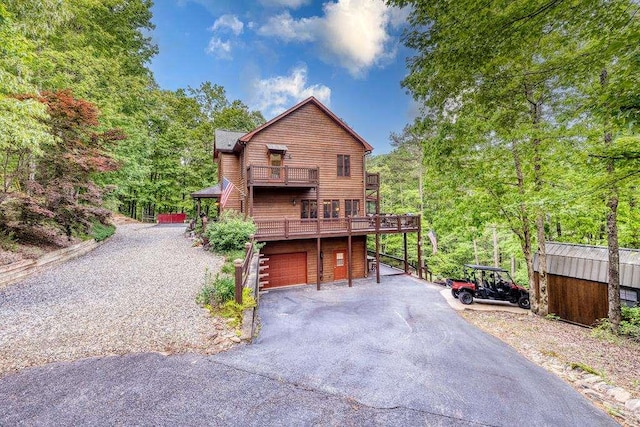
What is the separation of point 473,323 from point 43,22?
17.5m

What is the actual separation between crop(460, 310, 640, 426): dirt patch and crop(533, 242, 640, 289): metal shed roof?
2969 millimetres

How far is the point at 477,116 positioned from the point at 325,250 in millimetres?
9982

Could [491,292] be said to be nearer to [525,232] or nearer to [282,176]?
[525,232]

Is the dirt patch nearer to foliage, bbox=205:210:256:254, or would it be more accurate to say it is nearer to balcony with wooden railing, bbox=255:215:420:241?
balcony with wooden railing, bbox=255:215:420:241

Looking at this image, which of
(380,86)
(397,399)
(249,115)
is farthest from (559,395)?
(249,115)

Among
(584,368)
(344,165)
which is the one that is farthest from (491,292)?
(344,165)

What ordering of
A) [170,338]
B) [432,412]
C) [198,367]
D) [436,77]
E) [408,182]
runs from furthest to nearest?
[408,182]
[436,77]
[170,338]
[198,367]
[432,412]

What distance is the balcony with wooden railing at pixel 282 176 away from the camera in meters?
14.0

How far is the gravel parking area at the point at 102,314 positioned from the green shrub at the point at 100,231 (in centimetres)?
503

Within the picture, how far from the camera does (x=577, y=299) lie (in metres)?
11.4

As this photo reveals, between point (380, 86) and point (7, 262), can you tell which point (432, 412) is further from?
point (380, 86)

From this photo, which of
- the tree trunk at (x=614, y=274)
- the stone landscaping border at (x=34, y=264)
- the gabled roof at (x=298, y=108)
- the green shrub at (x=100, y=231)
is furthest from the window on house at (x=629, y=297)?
the green shrub at (x=100, y=231)

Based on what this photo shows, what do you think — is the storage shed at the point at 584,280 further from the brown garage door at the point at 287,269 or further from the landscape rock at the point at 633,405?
the brown garage door at the point at 287,269

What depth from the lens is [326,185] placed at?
16.5m
